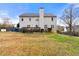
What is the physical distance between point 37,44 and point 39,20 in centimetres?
31

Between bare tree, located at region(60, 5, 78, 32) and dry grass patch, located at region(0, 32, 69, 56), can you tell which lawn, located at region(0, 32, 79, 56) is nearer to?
dry grass patch, located at region(0, 32, 69, 56)

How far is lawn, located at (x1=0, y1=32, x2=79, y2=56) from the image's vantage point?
3402 millimetres

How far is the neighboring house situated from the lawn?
120mm

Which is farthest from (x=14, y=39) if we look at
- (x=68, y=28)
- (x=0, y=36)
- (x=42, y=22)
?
(x=68, y=28)

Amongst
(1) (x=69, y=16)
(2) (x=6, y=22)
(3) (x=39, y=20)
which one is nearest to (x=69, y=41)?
(1) (x=69, y=16)

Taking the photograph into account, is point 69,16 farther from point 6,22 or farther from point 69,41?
point 6,22

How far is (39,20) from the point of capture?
3.46 meters

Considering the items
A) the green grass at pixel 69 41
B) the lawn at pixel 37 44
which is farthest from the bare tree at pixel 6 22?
the green grass at pixel 69 41

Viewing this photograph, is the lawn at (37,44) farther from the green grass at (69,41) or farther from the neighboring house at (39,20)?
the neighboring house at (39,20)

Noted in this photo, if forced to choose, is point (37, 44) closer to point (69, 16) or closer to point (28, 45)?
point (28, 45)

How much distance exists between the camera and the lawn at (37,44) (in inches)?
134

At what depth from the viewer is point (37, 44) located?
345 cm

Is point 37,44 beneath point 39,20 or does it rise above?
beneath

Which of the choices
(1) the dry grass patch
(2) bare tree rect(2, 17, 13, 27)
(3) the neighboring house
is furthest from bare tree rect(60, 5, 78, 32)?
(2) bare tree rect(2, 17, 13, 27)
